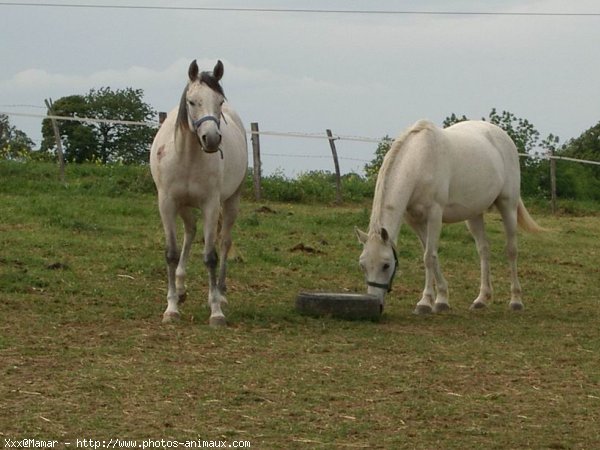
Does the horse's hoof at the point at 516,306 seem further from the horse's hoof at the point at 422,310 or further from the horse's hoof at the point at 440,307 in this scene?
the horse's hoof at the point at 422,310

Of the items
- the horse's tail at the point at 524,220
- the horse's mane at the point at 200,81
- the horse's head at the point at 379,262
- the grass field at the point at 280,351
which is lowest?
the grass field at the point at 280,351

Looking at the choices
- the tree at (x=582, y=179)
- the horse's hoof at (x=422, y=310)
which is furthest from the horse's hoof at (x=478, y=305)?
the tree at (x=582, y=179)

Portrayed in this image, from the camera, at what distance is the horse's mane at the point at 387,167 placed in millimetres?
9586

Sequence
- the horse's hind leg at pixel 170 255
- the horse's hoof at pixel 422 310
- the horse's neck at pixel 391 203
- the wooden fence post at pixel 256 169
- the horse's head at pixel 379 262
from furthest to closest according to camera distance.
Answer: the wooden fence post at pixel 256 169
the horse's hoof at pixel 422 310
the horse's neck at pixel 391 203
the horse's head at pixel 379 262
the horse's hind leg at pixel 170 255

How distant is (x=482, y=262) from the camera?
10820mm

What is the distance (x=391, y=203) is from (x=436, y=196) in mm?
487

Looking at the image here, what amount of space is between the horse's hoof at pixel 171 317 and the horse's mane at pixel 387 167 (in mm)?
1765

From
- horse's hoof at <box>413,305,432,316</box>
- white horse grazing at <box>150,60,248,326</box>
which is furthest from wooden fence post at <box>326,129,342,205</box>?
white horse grazing at <box>150,60,248,326</box>

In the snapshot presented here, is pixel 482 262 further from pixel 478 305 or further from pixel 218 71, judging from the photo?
pixel 218 71

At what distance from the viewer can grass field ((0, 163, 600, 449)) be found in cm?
566

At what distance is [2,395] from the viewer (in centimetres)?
604

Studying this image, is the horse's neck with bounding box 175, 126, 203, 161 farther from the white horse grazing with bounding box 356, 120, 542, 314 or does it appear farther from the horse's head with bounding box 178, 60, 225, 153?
the white horse grazing with bounding box 356, 120, 542, 314

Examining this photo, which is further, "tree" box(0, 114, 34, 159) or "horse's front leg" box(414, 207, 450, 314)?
"tree" box(0, 114, 34, 159)

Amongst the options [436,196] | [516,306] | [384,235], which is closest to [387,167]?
[436,196]
